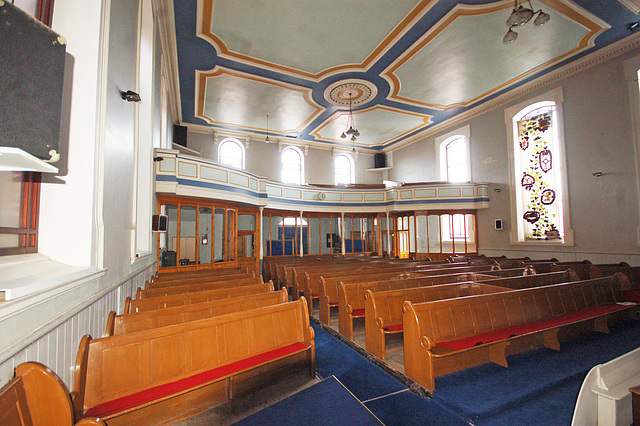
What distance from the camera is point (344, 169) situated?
16.2 meters

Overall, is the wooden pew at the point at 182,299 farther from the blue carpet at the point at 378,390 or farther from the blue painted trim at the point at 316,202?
the blue painted trim at the point at 316,202

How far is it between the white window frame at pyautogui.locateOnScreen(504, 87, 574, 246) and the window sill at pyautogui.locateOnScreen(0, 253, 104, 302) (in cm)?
1133

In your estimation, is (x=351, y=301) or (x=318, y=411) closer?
(x=318, y=411)

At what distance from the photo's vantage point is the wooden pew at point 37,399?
1.01 m

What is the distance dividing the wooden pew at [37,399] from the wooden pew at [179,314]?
1.31 m

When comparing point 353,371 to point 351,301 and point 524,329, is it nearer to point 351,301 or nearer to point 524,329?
point 351,301

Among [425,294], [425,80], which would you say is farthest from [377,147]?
[425,294]

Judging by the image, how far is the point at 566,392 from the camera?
105 inches

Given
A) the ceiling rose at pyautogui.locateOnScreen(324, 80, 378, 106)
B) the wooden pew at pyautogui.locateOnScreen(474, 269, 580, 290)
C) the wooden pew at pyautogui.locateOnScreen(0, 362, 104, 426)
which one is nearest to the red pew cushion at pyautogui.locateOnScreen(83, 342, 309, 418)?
the wooden pew at pyautogui.locateOnScreen(0, 362, 104, 426)

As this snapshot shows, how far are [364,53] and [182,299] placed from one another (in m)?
7.79

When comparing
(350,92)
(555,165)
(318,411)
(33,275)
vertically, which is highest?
(350,92)

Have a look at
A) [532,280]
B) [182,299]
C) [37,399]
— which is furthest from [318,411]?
[532,280]

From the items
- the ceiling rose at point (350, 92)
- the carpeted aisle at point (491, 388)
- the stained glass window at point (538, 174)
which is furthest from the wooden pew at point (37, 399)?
the stained glass window at point (538, 174)

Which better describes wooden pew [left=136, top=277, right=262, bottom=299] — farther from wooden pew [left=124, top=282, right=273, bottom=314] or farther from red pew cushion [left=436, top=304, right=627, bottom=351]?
red pew cushion [left=436, top=304, right=627, bottom=351]
